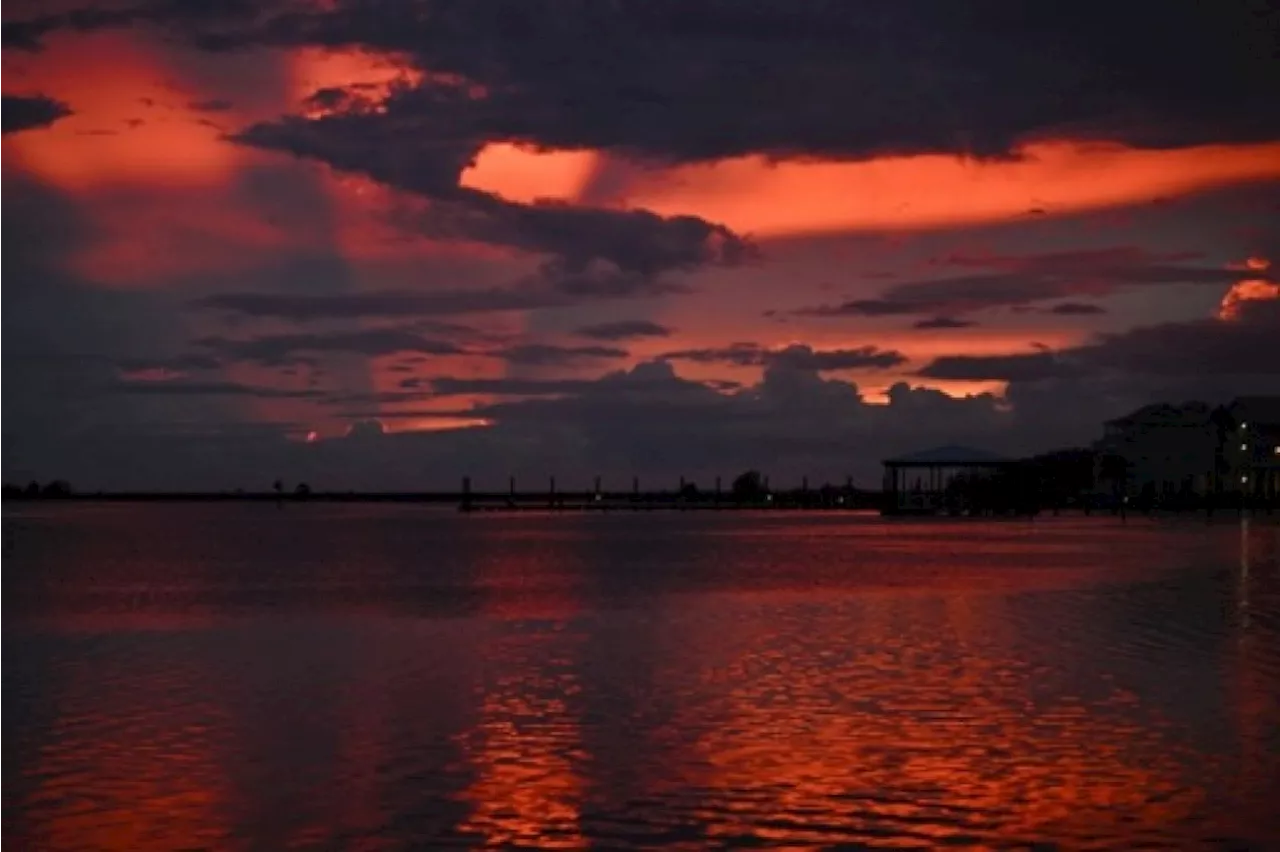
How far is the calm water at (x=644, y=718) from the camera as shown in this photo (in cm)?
2372

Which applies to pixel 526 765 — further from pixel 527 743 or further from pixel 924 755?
pixel 924 755

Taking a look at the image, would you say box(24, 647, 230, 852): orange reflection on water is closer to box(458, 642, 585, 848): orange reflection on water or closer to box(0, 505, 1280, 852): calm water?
box(0, 505, 1280, 852): calm water

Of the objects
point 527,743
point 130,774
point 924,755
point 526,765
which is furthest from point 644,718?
point 130,774

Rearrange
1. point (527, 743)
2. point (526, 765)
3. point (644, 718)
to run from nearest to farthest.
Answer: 1. point (526, 765)
2. point (527, 743)
3. point (644, 718)

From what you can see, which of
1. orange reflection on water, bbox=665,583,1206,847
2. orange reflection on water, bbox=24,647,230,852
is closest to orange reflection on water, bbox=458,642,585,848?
orange reflection on water, bbox=665,583,1206,847

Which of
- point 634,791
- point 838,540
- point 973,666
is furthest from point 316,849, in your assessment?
point 838,540

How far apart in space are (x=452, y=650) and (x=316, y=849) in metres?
26.5

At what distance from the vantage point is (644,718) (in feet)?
111

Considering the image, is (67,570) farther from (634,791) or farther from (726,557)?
(634,791)

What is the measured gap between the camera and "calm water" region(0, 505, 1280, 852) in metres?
23.7

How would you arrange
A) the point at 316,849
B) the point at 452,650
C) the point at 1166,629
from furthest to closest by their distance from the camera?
the point at 1166,629, the point at 452,650, the point at 316,849

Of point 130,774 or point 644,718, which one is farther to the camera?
point 644,718

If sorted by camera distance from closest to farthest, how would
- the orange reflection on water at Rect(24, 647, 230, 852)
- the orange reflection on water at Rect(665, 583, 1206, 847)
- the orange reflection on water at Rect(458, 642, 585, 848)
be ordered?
the orange reflection on water at Rect(24, 647, 230, 852) → the orange reflection on water at Rect(458, 642, 585, 848) → the orange reflection on water at Rect(665, 583, 1206, 847)

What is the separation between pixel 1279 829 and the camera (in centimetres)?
2316
